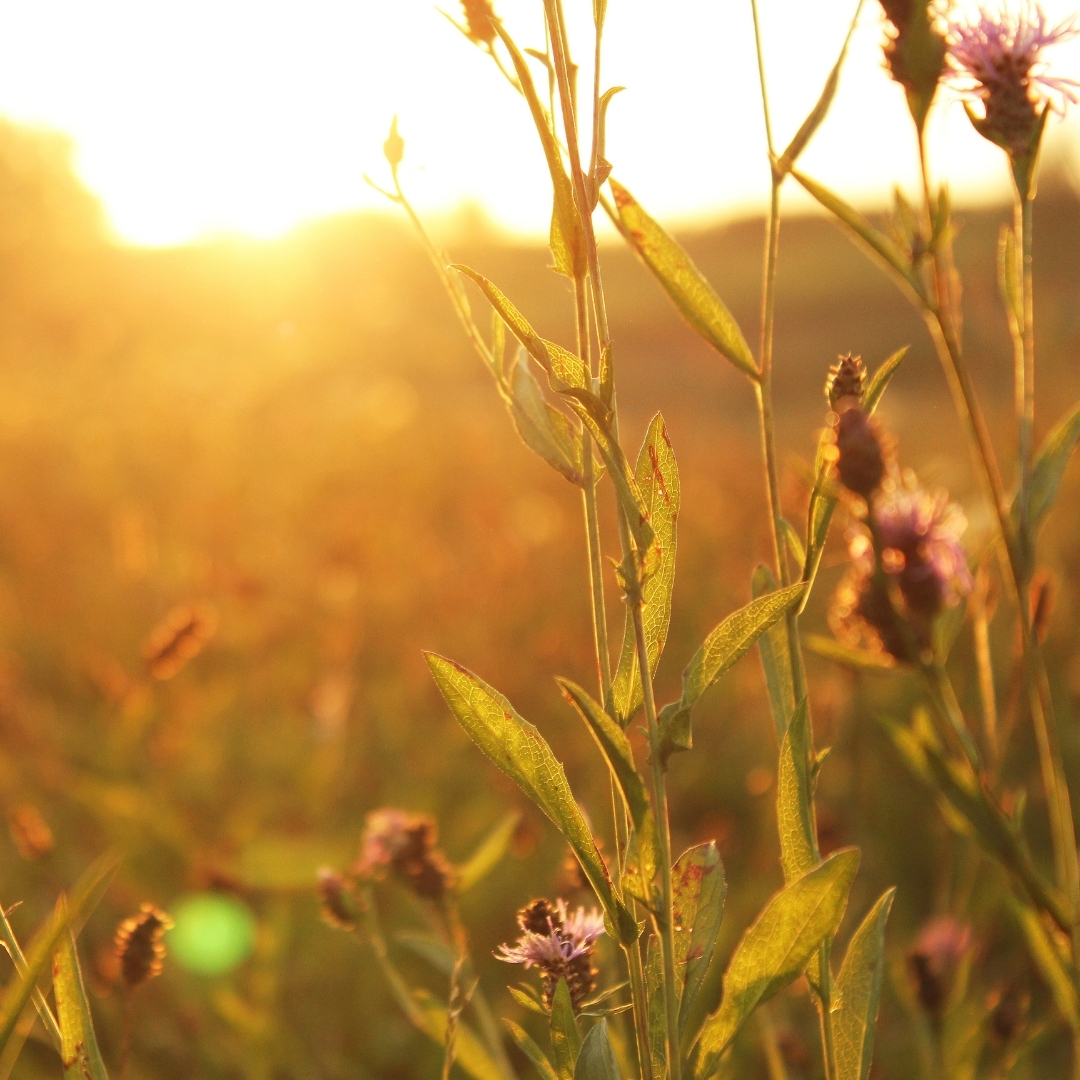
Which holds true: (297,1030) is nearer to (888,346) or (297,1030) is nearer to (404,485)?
(404,485)

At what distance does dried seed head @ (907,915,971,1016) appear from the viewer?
868 millimetres

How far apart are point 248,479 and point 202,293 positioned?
29.3 ft

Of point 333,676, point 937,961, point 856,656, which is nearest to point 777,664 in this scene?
point 856,656

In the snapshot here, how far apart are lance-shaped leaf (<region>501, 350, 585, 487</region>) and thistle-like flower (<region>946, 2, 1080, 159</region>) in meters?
0.23

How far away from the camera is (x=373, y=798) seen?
1.75 meters

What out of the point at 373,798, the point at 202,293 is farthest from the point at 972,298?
the point at 202,293

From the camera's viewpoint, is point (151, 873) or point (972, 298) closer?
point (151, 873)

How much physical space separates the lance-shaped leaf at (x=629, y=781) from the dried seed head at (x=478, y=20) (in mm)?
286

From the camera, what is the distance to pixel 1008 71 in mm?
533

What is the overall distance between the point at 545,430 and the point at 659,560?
3.0 inches

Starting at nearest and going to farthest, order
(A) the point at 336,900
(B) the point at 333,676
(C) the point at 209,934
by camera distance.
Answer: (A) the point at 336,900
(C) the point at 209,934
(B) the point at 333,676

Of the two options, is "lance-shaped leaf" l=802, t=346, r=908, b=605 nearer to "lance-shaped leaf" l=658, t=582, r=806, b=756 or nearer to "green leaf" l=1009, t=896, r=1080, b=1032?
"lance-shaped leaf" l=658, t=582, r=806, b=756

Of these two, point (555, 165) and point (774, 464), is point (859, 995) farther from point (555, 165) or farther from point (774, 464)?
point (555, 165)

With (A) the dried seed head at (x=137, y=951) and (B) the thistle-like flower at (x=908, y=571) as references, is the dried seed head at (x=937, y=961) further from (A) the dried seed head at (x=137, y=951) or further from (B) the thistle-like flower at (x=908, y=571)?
(A) the dried seed head at (x=137, y=951)
